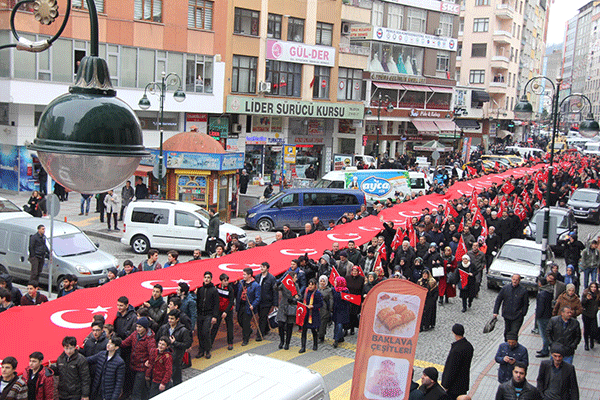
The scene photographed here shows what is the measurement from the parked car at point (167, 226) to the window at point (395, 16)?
3608cm

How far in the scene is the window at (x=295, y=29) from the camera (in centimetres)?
4269

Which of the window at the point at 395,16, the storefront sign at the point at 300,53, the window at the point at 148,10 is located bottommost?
the storefront sign at the point at 300,53

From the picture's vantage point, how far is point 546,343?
13.4 metres

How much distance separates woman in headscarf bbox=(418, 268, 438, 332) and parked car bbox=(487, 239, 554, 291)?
4141 millimetres

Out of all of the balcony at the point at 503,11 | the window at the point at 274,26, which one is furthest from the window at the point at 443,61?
the balcony at the point at 503,11

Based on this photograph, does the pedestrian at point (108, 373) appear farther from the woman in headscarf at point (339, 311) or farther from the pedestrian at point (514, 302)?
the pedestrian at point (514, 302)

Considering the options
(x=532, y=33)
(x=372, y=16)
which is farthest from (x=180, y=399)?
(x=532, y=33)

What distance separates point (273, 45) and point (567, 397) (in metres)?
35.0

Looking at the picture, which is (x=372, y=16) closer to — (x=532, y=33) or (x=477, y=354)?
(x=477, y=354)

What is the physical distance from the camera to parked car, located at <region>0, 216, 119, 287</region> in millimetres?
16609

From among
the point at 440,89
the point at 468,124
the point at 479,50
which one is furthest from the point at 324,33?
the point at 479,50

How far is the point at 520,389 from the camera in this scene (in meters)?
8.80

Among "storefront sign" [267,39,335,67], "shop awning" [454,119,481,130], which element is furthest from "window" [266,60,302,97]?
"shop awning" [454,119,481,130]

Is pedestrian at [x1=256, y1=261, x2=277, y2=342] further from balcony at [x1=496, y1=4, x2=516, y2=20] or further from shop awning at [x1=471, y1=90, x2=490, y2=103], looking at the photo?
balcony at [x1=496, y1=4, x2=516, y2=20]
